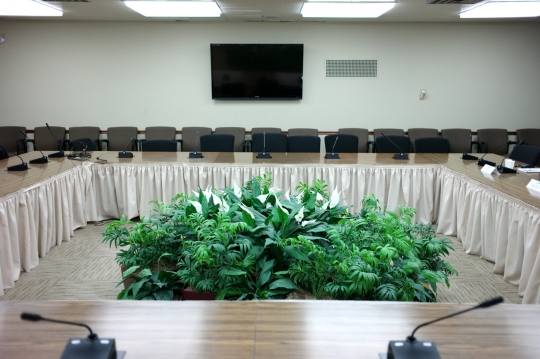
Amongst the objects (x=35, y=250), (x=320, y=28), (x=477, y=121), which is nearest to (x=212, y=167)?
(x=35, y=250)

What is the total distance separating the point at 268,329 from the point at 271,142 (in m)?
4.68

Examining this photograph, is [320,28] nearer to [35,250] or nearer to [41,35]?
[41,35]

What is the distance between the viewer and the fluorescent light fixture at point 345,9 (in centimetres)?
573

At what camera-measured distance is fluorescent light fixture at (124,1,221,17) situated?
5.67 meters

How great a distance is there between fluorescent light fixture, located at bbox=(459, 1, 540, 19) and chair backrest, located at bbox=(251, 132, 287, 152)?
125 inches

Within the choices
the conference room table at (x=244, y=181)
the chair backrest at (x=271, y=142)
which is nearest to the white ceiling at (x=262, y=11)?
the chair backrest at (x=271, y=142)

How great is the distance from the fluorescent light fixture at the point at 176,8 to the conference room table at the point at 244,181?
2020mm

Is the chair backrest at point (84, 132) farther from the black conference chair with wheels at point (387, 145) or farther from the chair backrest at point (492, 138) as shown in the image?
the chair backrest at point (492, 138)

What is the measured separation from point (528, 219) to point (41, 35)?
310 inches

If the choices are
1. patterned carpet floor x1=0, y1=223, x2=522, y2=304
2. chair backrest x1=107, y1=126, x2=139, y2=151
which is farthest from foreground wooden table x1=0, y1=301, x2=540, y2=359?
chair backrest x1=107, y1=126, x2=139, y2=151

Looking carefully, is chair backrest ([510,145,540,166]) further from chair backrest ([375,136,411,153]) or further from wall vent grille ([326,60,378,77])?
wall vent grille ([326,60,378,77])

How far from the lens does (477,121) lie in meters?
7.86

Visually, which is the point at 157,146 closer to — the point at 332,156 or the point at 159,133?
the point at 159,133

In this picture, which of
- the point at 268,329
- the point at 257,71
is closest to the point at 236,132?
the point at 257,71
